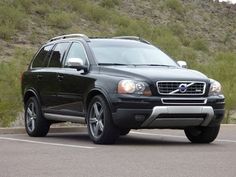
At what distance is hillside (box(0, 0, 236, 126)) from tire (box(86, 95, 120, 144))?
36.4 ft

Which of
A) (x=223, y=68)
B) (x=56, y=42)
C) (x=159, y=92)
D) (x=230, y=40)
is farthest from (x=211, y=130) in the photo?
(x=230, y=40)

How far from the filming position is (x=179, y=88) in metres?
12.2

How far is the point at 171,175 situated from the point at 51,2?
3351cm

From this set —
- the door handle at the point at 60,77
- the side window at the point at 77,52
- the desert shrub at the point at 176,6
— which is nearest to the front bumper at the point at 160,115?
the side window at the point at 77,52

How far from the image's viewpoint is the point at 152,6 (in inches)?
1901

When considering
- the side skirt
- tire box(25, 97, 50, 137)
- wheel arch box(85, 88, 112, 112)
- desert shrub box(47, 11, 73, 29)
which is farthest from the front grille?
desert shrub box(47, 11, 73, 29)

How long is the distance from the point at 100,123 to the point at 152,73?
46.2 inches

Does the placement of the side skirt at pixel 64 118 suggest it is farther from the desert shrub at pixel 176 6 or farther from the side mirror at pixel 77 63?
the desert shrub at pixel 176 6

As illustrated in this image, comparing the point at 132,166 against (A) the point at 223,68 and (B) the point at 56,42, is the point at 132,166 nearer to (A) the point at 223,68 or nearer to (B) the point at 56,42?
(B) the point at 56,42

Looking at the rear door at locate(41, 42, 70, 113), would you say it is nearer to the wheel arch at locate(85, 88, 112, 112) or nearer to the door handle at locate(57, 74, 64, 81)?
the door handle at locate(57, 74, 64, 81)

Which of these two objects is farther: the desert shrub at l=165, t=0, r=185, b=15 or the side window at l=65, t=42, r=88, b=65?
the desert shrub at l=165, t=0, r=185, b=15

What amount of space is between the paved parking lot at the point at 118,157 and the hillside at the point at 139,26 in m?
10.5

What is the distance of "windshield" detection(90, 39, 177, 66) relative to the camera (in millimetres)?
13336

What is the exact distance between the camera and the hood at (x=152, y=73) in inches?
482
